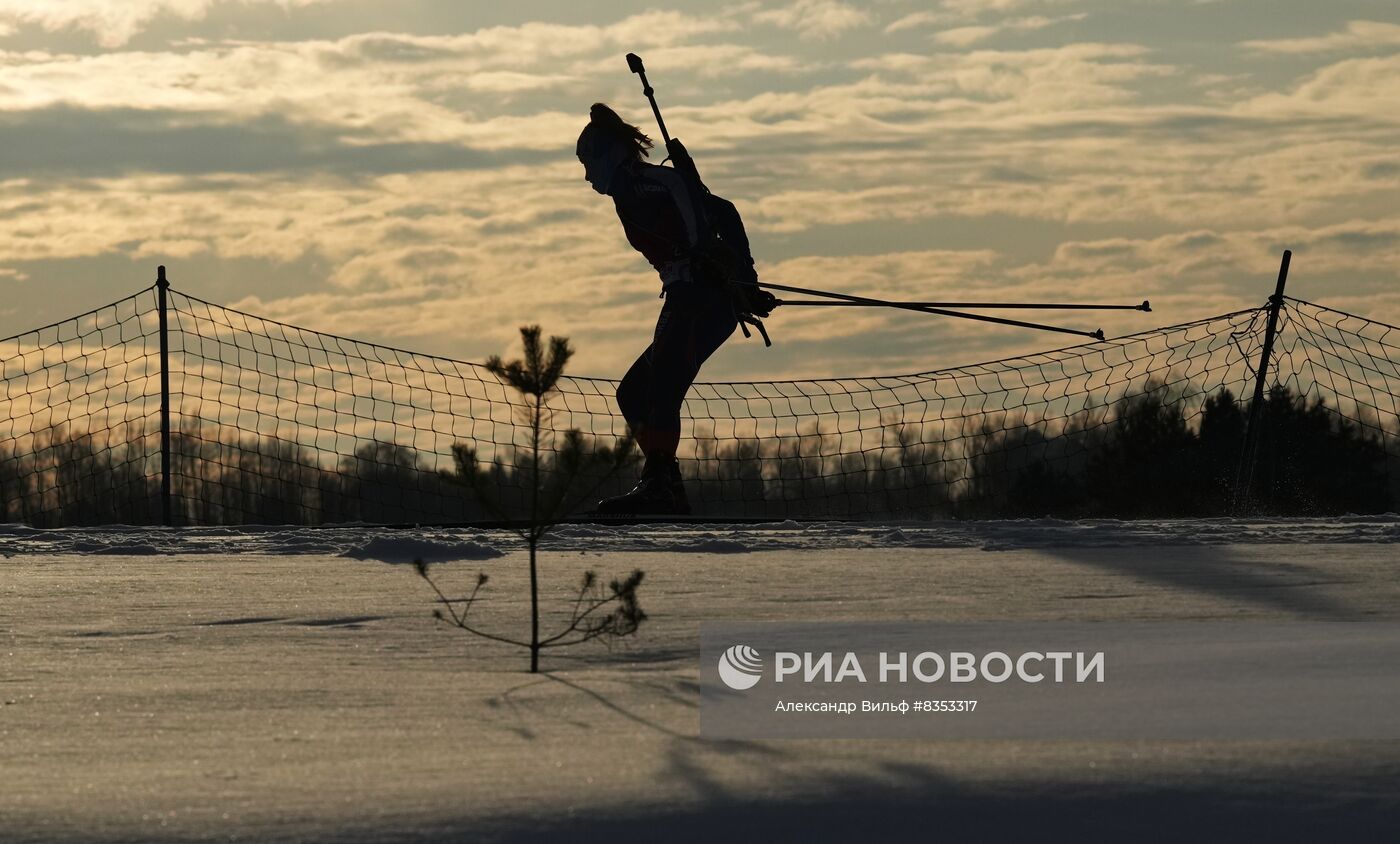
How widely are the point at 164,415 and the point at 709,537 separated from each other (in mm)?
4827

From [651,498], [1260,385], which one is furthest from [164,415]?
[1260,385]

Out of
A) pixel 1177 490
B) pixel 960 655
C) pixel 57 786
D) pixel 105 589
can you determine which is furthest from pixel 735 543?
pixel 1177 490

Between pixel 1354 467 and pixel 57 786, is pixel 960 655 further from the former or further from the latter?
pixel 1354 467

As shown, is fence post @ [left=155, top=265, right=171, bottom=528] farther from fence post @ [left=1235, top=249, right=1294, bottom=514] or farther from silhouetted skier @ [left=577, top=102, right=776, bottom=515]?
fence post @ [left=1235, top=249, right=1294, bottom=514]

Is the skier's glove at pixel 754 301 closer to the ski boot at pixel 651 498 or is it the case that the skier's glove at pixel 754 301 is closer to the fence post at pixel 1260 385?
the ski boot at pixel 651 498

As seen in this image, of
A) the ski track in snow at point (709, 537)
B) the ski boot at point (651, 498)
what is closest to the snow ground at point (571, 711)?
the ski track in snow at point (709, 537)

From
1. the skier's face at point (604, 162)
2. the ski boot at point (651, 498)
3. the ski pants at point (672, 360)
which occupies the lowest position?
the ski boot at point (651, 498)

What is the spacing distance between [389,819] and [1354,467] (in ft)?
88.6

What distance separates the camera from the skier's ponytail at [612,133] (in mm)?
10039

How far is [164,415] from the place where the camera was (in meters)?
11.8

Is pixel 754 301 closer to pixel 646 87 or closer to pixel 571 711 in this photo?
pixel 646 87

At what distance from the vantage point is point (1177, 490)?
2808cm

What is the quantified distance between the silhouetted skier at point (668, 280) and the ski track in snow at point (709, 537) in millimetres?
622

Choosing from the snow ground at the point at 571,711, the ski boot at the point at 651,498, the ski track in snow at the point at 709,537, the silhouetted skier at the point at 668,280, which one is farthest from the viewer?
the ski boot at the point at 651,498
